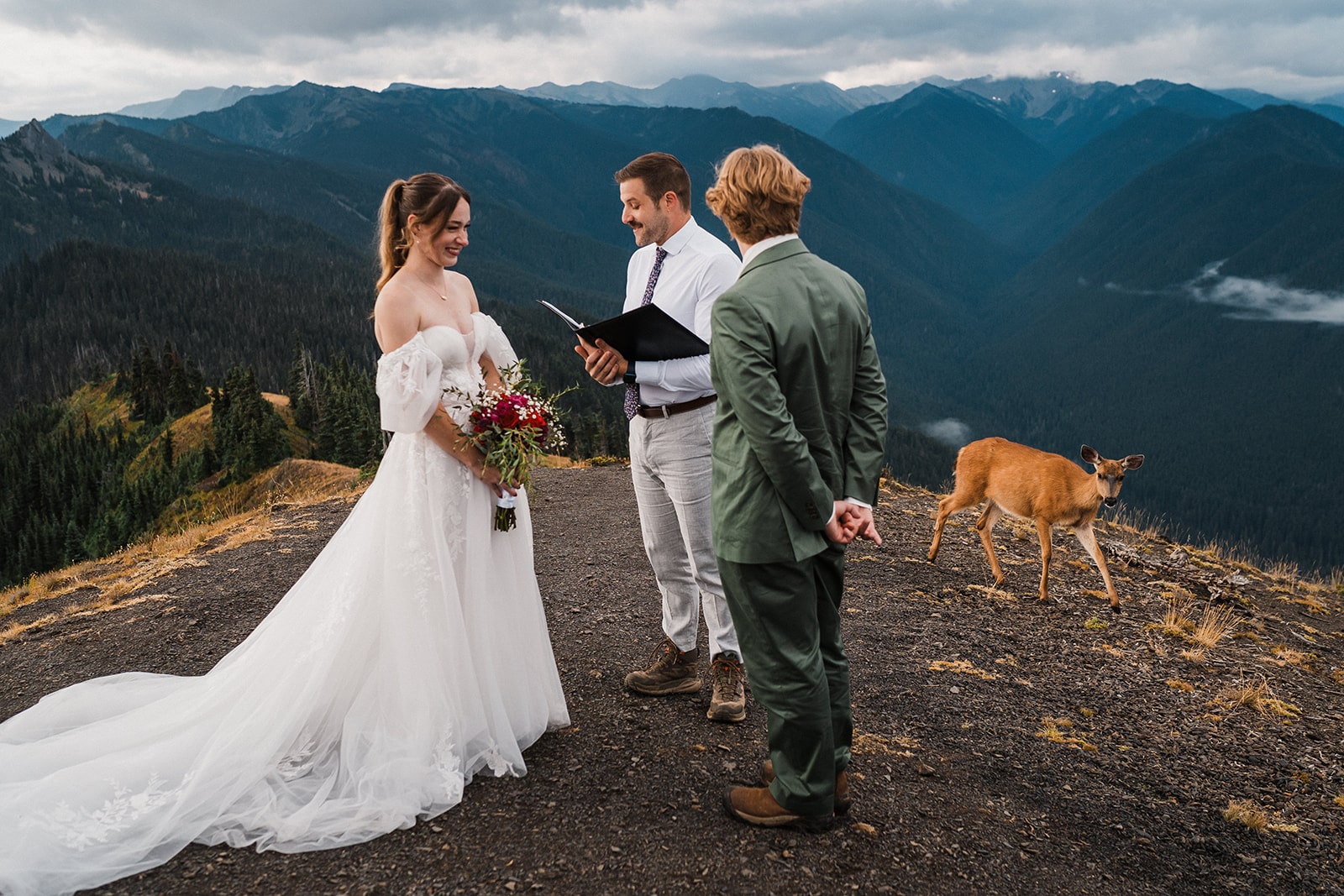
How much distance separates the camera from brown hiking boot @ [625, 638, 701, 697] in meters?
5.48

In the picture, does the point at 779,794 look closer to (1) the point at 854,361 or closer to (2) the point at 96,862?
(1) the point at 854,361

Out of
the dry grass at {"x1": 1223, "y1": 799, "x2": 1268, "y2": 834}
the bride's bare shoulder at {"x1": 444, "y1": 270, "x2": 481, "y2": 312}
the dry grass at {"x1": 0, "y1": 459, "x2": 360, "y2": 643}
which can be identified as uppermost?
the bride's bare shoulder at {"x1": 444, "y1": 270, "x2": 481, "y2": 312}

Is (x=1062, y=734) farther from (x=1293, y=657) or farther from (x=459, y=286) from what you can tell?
(x=459, y=286)

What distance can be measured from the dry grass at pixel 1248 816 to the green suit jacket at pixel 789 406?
3.15 metres

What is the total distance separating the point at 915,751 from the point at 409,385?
380 cm

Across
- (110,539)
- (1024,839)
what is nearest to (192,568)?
(1024,839)

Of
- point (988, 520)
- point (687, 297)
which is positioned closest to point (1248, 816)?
point (687, 297)

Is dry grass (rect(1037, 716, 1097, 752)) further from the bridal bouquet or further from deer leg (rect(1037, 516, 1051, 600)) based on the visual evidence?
the bridal bouquet

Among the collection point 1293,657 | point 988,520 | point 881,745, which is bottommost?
point 1293,657

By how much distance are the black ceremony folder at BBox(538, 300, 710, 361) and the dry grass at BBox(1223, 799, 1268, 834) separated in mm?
4062

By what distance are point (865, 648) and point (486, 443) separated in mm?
4072

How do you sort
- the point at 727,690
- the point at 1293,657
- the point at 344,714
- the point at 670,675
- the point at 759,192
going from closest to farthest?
the point at 759,192, the point at 344,714, the point at 727,690, the point at 670,675, the point at 1293,657

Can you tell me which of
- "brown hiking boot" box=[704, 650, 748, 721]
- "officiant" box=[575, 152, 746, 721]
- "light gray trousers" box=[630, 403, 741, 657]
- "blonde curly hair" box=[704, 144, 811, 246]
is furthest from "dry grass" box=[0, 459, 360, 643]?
"blonde curly hair" box=[704, 144, 811, 246]

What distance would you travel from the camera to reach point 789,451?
3.38m
